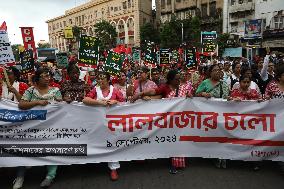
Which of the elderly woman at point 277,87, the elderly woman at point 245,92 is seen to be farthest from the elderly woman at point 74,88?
the elderly woman at point 277,87

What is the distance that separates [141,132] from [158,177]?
0.76 m

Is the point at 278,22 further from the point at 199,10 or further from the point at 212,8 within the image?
the point at 199,10

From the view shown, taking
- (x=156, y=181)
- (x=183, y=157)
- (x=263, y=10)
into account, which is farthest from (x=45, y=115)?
(x=263, y=10)

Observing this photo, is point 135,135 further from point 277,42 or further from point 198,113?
point 277,42

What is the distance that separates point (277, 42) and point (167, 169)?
101ft

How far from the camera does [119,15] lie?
206 feet

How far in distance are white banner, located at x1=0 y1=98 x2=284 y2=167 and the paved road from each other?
0.24m

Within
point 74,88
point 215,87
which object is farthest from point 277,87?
point 74,88

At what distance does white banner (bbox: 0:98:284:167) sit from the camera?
486cm

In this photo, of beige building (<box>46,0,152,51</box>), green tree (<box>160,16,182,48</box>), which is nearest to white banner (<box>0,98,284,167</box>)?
green tree (<box>160,16,182,48</box>)

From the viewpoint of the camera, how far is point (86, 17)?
7375 centimetres

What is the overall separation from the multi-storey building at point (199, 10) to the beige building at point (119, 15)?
635cm

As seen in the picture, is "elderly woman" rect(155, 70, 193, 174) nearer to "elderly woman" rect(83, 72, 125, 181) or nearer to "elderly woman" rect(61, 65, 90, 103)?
"elderly woman" rect(83, 72, 125, 181)

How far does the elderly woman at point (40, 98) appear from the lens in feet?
15.6
